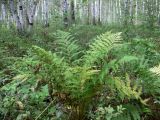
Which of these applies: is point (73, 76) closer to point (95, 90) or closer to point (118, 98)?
point (95, 90)

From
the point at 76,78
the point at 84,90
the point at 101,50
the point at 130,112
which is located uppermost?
the point at 101,50

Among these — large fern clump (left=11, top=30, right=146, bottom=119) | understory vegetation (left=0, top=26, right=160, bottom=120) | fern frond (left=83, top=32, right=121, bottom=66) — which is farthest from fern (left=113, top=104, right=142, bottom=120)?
fern frond (left=83, top=32, right=121, bottom=66)

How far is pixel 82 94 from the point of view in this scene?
4.68 meters

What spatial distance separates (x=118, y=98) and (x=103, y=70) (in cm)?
58

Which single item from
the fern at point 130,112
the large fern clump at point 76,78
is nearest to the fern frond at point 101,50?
the large fern clump at point 76,78

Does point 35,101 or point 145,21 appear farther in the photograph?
point 145,21

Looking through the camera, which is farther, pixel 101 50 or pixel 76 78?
pixel 101 50

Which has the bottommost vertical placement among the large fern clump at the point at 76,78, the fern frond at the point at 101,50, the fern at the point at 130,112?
the fern at the point at 130,112

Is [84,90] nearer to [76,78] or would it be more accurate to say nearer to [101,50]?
[76,78]

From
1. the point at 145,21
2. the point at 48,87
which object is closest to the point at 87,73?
the point at 48,87

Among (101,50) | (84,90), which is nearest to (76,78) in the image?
(84,90)

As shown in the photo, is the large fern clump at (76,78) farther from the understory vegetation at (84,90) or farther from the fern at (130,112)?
the fern at (130,112)

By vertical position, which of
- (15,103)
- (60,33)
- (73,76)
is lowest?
(15,103)

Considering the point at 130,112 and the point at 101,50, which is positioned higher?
the point at 101,50
